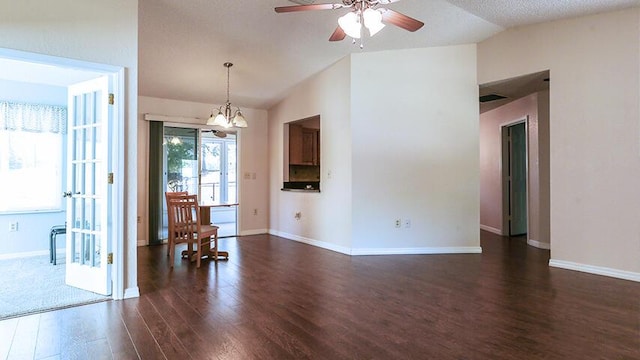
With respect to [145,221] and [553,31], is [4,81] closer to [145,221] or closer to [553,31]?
[145,221]

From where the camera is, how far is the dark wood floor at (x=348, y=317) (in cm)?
212

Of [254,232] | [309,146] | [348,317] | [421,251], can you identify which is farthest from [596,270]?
[254,232]

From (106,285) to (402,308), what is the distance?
2619 millimetres

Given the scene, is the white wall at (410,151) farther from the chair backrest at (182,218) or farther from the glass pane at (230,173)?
the glass pane at (230,173)

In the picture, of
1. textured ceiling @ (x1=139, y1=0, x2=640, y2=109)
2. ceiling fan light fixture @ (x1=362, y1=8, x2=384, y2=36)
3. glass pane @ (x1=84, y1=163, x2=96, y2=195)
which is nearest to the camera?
ceiling fan light fixture @ (x1=362, y1=8, x2=384, y2=36)

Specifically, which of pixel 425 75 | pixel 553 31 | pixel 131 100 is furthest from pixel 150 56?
pixel 553 31

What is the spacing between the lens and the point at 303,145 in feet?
22.3

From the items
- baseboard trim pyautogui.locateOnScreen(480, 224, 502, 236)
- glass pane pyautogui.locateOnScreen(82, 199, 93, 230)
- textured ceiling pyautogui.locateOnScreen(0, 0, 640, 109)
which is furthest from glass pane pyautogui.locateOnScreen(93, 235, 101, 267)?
baseboard trim pyautogui.locateOnScreen(480, 224, 502, 236)

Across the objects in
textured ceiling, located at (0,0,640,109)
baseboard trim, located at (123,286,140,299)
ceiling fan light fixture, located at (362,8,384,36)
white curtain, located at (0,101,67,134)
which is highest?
textured ceiling, located at (0,0,640,109)

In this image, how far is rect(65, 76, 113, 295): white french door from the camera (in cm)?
308

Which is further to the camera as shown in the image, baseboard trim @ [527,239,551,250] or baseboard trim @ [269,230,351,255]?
baseboard trim @ [527,239,551,250]

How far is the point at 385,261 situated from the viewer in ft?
14.5

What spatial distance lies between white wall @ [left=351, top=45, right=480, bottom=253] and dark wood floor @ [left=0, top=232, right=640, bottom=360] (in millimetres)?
824

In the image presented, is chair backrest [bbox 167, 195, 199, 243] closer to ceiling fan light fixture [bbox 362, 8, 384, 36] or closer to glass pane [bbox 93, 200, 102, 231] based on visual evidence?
glass pane [bbox 93, 200, 102, 231]
